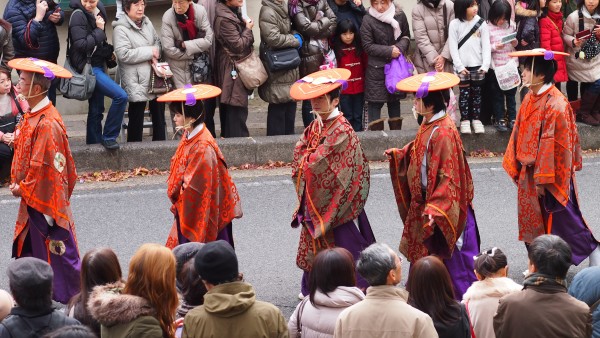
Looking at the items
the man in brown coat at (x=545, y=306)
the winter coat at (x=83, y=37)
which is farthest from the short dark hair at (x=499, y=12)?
the man in brown coat at (x=545, y=306)

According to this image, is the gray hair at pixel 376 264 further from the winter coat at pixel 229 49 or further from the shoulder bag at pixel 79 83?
the winter coat at pixel 229 49

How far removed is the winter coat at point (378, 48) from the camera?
12492 mm

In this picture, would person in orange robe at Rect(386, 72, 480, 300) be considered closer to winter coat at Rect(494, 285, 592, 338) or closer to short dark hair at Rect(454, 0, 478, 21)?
winter coat at Rect(494, 285, 592, 338)

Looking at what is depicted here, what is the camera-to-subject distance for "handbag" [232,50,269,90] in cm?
1224

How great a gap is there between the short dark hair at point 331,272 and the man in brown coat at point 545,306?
2.66ft

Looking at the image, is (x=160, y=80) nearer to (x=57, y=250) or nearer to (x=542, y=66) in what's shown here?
(x=57, y=250)

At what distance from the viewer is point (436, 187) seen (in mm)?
8273

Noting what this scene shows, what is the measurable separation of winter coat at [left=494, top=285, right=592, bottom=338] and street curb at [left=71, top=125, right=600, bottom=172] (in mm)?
6413

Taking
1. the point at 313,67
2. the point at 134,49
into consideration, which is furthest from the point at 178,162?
A: the point at 313,67

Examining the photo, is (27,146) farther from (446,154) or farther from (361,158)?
(446,154)

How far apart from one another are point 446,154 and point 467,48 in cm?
424

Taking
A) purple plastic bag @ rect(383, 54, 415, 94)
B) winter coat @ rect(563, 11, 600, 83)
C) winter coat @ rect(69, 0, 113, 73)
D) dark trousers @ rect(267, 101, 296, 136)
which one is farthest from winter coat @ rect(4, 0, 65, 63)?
winter coat @ rect(563, 11, 600, 83)

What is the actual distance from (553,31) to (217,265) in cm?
787

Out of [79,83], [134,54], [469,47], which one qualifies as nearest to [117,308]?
[79,83]
